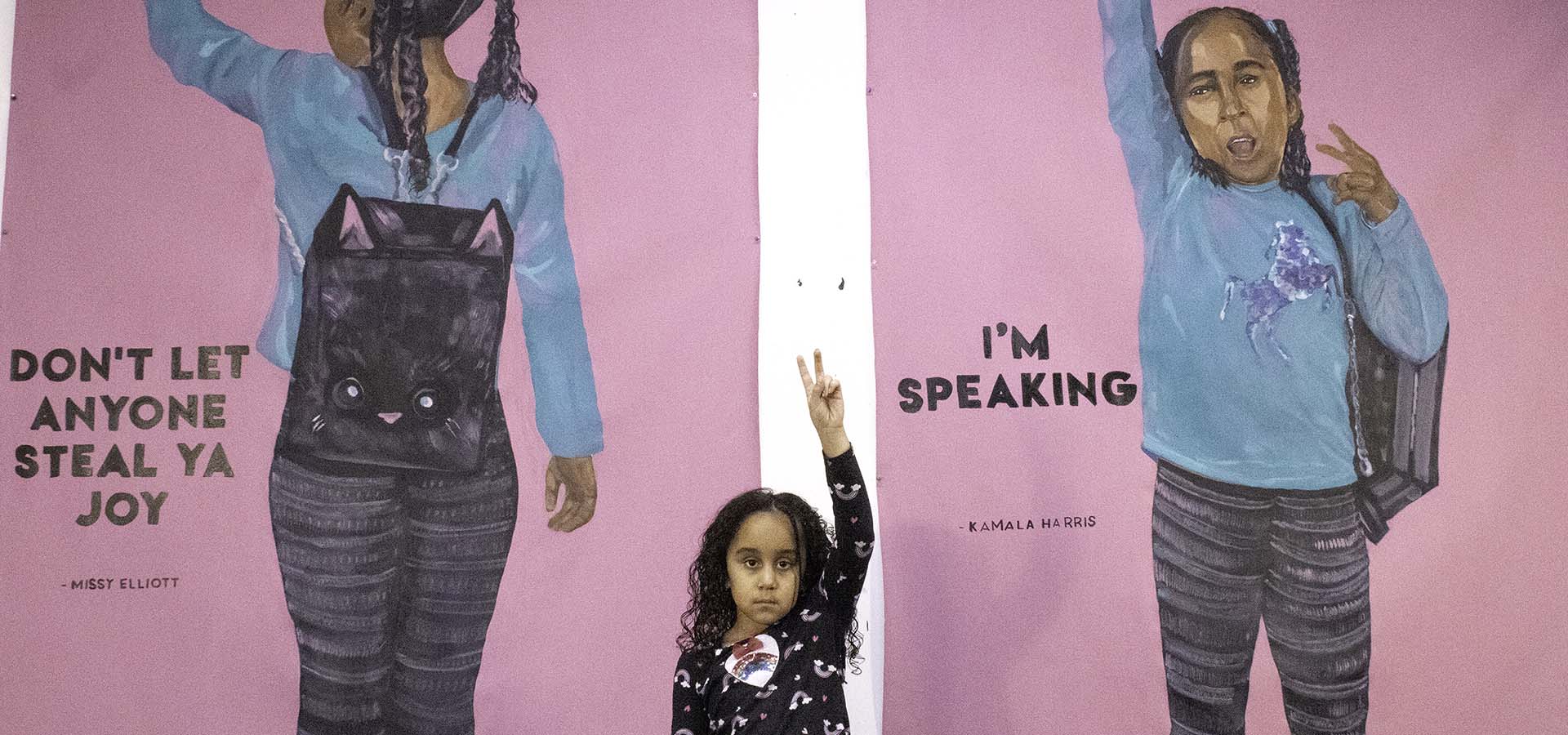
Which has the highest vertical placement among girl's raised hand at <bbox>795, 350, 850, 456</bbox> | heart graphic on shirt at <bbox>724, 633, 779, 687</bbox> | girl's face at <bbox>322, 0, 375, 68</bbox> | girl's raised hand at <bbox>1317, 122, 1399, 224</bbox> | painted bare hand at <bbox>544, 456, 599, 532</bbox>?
girl's face at <bbox>322, 0, 375, 68</bbox>

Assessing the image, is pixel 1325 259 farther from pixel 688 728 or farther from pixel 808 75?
pixel 688 728

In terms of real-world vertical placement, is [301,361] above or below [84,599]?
above

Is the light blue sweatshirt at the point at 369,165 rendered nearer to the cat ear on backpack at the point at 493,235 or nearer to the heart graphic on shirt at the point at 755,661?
the cat ear on backpack at the point at 493,235

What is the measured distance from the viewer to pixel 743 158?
2096mm

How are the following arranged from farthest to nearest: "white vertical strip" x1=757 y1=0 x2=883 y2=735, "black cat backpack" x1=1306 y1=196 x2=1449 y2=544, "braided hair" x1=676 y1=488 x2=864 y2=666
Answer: "black cat backpack" x1=1306 y1=196 x2=1449 y2=544 < "white vertical strip" x1=757 y1=0 x2=883 y2=735 < "braided hair" x1=676 y1=488 x2=864 y2=666

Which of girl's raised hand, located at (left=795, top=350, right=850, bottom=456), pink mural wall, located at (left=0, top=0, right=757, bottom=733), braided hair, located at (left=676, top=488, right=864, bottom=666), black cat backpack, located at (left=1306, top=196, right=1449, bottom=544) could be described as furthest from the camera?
black cat backpack, located at (left=1306, top=196, right=1449, bottom=544)

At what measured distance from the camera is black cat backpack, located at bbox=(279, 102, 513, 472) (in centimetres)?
199

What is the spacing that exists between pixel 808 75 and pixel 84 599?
1551mm

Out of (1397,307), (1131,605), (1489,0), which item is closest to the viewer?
(1131,605)

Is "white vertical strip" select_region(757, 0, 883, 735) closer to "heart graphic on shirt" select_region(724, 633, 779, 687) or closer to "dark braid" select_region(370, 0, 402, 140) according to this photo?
"heart graphic on shirt" select_region(724, 633, 779, 687)

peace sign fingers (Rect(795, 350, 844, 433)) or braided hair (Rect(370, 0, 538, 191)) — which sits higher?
Result: braided hair (Rect(370, 0, 538, 191))

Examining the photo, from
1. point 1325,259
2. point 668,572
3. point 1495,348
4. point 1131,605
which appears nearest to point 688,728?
point 668,572

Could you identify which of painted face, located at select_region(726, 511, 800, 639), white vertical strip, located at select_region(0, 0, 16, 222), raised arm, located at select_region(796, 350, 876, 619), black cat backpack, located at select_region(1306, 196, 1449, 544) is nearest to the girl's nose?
black cat backpack, located at select_region(1306, 196, 1449, 544)

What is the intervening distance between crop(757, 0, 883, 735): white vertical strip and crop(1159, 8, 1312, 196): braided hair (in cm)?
60
